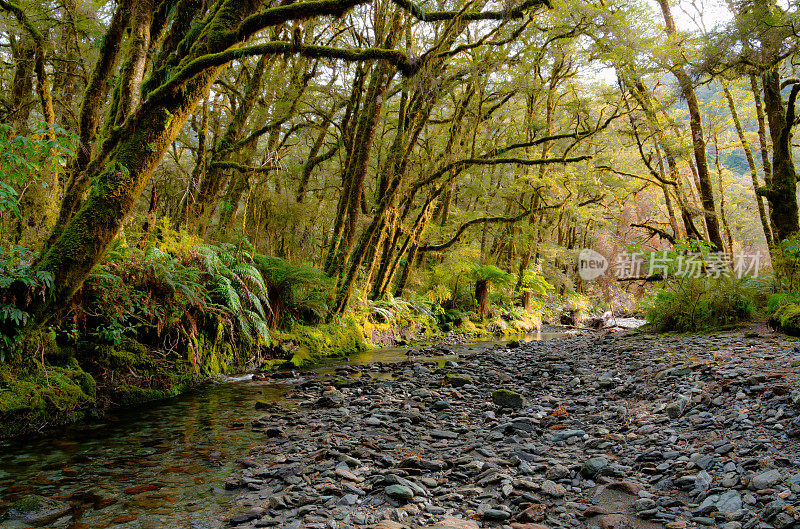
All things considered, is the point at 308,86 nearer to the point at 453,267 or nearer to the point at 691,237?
the point at 453,267

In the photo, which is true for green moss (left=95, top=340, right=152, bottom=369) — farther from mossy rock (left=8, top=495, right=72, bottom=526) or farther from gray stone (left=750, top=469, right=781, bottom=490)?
gray stone (left=750, top=469, right=781, bottom=490)

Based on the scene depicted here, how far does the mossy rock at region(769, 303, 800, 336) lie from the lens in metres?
6.45

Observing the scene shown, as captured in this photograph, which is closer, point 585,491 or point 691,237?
point 585,491

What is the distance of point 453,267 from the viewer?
14.8 meters

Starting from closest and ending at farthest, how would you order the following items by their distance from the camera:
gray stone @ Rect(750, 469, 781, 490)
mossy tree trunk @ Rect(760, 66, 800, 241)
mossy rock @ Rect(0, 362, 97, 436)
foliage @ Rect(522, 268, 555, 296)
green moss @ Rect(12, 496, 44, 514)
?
gray stone @ Rect(750, 469, 781, 490)
green moss @ Rect(12, 496, 44, 514)
mossy rock @ Rect(0, 362, 97, 436)
mossy tree trunk @ Rect(760, 66, 800, 241)
foliage @ Rect(522, 268, 555, 296)

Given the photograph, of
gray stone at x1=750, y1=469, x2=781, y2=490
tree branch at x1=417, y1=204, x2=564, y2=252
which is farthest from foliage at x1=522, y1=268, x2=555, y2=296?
gray stone at x1=750, y1=469, x2=781, y2=490

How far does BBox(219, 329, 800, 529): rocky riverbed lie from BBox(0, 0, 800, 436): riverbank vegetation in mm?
2117

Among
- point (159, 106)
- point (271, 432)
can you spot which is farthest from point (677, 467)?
point (159, 106)

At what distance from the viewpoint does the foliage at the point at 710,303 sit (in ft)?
27.9

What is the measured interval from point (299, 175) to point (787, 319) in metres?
14.9

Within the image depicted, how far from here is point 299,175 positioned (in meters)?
16.9

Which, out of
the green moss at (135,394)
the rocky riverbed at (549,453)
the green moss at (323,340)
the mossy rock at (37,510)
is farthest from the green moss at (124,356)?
the green moss at (323,340)

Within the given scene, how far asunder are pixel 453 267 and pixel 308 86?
7.26m

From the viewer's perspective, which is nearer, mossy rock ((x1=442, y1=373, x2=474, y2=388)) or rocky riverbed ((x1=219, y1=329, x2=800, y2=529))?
rocky riverbed ((x1=219, y1=329, x2=800, y2=529))
